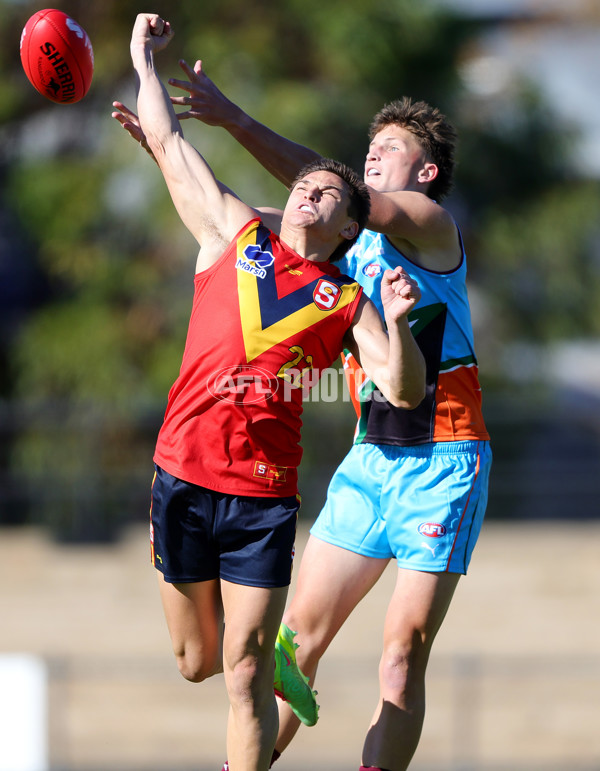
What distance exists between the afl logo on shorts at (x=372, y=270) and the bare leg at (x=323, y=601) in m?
1.09

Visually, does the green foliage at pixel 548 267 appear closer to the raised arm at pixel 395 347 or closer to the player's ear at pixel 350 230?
the player's ear at pixel 350 230

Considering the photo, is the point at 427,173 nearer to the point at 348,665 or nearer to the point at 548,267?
the point at 348,665

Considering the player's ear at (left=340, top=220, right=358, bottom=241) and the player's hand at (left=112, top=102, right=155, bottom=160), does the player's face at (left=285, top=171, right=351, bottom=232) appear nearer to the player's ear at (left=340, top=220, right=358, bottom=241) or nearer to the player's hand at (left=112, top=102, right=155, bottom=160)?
the player's ear at (left=340, top=220, right=358, bottom=241)

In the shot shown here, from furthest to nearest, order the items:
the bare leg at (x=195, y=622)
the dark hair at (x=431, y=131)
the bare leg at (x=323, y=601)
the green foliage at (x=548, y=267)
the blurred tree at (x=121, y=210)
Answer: the green foliage at (x=548, y=267), the blurred tree at (x=121, y=210), the dark hair at (x=431, y=131), the bare leg at (x=323, y=601), the bare leg at (x=195, y=622)

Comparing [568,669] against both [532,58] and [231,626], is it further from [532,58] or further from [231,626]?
[532,58]

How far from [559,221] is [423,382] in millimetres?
15223

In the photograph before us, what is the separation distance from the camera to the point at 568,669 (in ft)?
38.9

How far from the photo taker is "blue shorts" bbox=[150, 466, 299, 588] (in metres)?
3.41

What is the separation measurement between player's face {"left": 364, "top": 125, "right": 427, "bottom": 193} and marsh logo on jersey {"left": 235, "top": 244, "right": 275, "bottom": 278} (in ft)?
2.52

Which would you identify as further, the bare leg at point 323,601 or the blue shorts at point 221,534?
the bare leg at point 323,601

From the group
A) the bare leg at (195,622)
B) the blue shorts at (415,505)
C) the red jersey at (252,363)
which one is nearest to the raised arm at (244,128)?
the red jersey at (252,363)

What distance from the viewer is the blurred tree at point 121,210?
52.5 ft

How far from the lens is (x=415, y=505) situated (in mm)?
3891

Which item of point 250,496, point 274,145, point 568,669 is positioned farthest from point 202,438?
point 568,669
